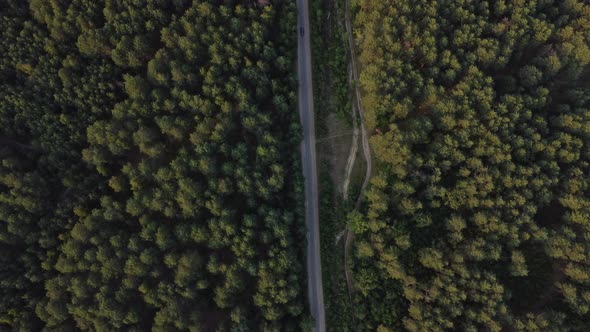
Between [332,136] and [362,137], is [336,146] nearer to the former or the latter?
[332,136]

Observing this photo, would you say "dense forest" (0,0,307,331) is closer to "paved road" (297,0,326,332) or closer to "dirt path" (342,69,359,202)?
"paved road" (297,0,326,332)

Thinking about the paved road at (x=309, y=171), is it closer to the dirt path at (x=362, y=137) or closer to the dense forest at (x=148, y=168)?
the dense forest at (x=148, y=168)

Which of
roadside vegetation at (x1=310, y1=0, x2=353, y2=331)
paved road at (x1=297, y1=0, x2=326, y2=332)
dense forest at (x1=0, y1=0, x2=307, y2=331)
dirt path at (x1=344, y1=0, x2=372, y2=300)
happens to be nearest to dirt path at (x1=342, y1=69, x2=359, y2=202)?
roadside vegetation at (x1=310, y1=0, x2=353, y2=331)

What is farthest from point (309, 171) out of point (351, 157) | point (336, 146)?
point (351, 157)

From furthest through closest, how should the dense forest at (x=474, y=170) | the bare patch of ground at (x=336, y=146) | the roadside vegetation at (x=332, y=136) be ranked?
the bare patch of ground at (x=336, y=146) → the roadside vegetation at (x=332, y=136) → the dense forest at (x=474, y=170)

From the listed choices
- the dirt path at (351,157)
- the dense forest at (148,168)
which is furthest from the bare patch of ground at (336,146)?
the dense forest at (148,168)

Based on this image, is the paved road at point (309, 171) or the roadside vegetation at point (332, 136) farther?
the paved road at point (309, 171)
